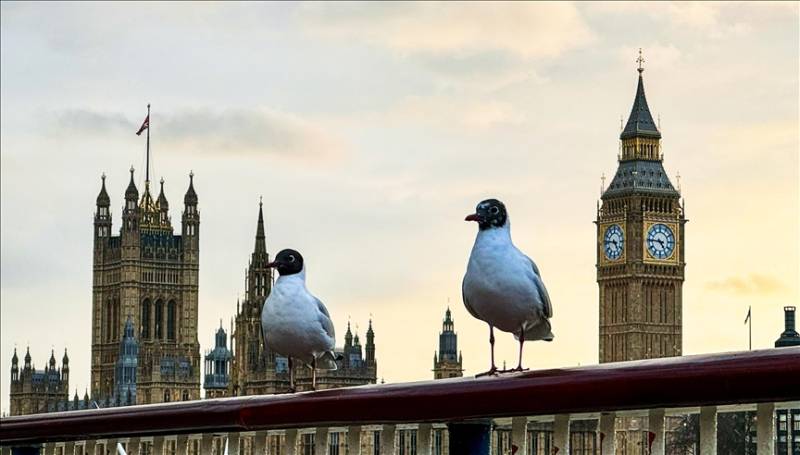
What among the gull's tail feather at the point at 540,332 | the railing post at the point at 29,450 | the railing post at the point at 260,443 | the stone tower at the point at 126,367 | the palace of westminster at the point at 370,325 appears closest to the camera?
the railing post at the point at 260,443

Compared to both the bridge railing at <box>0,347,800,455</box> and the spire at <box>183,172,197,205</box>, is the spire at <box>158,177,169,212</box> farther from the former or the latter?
the bridge railing at <box>0,347,800,455</box>

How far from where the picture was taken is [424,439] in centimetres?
698

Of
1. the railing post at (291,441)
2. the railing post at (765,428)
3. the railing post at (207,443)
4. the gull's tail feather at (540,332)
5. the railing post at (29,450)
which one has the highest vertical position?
the gull's tail feather at (540,332)

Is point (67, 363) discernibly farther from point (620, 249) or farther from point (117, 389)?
point (620, 249)

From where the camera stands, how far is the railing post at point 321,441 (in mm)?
7582

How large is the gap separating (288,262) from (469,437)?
3548 mm

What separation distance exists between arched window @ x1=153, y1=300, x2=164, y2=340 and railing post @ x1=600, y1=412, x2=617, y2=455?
476 feet

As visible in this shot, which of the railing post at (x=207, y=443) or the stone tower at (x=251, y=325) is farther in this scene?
the stone tower at (x=251, y=325)

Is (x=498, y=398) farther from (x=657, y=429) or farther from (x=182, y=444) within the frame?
(x=182, y=444)

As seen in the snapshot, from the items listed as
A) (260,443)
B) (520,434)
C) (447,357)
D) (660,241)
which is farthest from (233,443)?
(660,241)

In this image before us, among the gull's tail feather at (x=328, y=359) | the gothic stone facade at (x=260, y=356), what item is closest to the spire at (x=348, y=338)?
the gothic stone facade at (x=260, y=356)

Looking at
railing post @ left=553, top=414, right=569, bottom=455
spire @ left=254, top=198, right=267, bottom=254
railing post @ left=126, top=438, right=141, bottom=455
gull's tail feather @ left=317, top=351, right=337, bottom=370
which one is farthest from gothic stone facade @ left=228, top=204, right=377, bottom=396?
railing post @ left=553, top=414, right=569, bottom=455

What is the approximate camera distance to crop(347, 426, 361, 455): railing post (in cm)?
742

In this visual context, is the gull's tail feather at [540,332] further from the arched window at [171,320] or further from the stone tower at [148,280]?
the arched window at [171,320]
